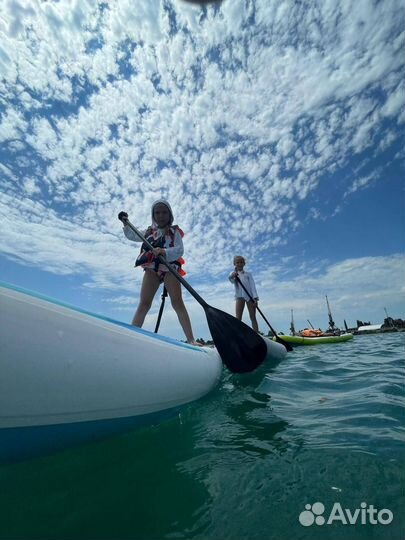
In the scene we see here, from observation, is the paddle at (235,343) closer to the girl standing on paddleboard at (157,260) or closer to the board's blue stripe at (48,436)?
the girl standing on paddleboard at (157,260)

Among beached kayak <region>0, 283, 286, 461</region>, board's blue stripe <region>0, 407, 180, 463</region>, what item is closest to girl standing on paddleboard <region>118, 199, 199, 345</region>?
beached kayak <region>0, 283, 286, 461</region>

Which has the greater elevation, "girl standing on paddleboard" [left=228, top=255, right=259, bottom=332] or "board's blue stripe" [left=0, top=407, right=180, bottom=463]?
"girl standing on paddleboard" [left=228, top=255, right=259, bottom=332]

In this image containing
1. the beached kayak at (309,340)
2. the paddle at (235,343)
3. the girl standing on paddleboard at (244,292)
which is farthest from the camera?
the beached kayak at (309,340)

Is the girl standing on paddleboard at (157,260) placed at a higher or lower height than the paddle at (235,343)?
higher

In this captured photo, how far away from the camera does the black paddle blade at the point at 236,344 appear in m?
3.48

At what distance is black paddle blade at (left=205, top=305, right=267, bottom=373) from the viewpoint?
348 cm

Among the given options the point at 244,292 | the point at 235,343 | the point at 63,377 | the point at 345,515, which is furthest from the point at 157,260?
the point at 244,292

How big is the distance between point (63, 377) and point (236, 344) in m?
2.53

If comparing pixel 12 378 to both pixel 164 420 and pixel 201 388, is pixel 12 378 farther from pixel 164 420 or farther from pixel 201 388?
pixel 201 388

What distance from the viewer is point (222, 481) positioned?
4.39 ft

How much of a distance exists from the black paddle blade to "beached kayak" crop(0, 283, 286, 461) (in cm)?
176

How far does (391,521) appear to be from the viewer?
3.53 feet

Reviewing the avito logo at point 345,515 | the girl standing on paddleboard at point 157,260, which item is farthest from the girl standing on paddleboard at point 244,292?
the avito logo at point 345,515

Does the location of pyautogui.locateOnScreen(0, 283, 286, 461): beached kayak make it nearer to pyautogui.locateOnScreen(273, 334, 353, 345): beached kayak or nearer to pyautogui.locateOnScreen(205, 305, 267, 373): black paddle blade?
pyautogui.locateOnScreen(205, 305, 267, 373): black paddle blade
